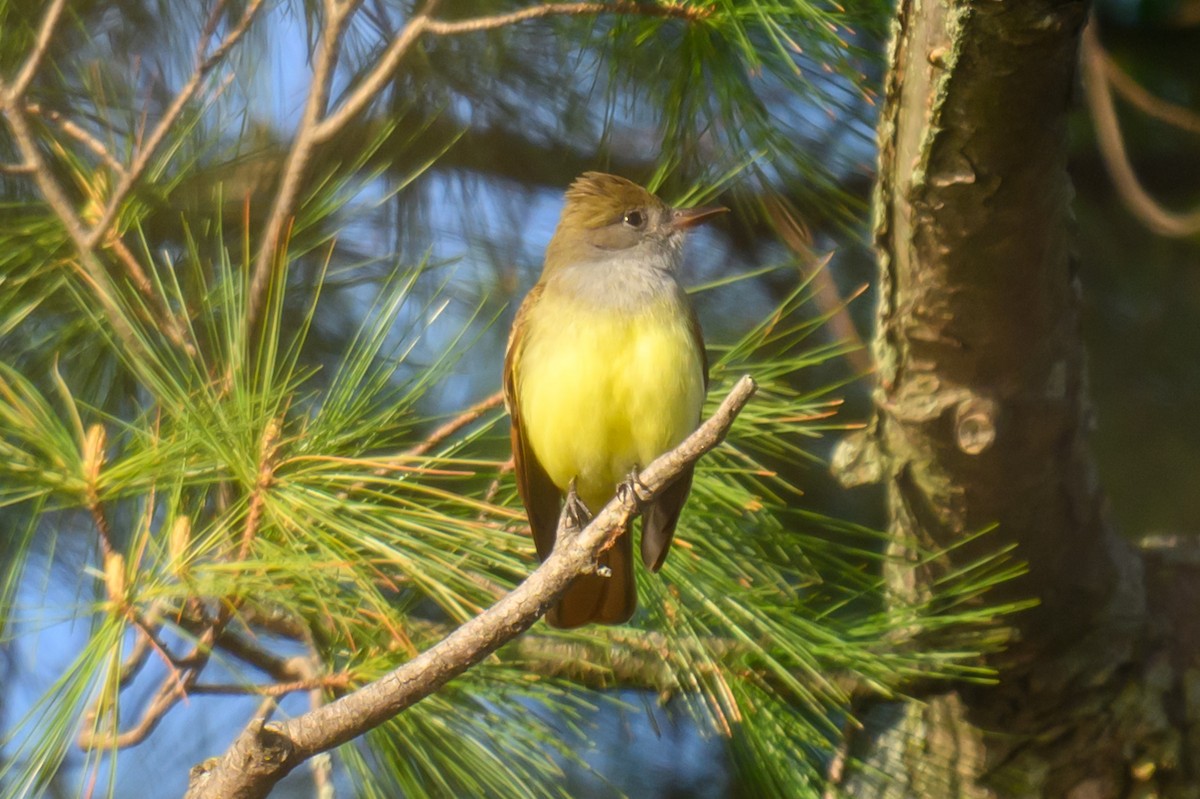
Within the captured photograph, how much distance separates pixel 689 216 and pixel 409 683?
1.29 metres

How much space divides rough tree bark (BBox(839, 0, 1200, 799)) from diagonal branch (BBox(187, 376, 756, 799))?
0.52 metres

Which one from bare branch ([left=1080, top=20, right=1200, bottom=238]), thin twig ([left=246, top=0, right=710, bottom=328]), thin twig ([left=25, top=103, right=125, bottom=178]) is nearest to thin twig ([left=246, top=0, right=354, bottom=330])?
thin twig ([left=246, top=0, right=710, bottom=328])

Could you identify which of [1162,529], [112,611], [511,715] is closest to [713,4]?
[511,715]

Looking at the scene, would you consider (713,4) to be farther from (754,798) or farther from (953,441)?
(754,798)

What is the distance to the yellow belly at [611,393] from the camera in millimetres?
2127

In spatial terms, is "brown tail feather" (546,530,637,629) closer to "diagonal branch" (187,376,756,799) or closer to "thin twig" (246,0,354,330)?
"diagonal branch" (187,376,756,799)

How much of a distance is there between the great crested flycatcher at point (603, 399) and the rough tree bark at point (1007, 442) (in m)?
0.35

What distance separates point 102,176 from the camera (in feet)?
7.16

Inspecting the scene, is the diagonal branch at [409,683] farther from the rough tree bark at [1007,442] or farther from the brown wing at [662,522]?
the rough tree bark at [1007,442]

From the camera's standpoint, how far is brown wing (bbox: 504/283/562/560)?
2.02m

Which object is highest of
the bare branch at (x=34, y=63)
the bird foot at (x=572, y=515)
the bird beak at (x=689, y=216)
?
the bare branch at (x=34, y=63)

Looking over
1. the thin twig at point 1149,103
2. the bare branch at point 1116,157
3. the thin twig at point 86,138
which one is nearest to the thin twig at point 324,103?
the thin twig at point 86,138

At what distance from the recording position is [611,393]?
7.09 feet

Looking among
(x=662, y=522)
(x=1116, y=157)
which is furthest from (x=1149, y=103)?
(x=662, y=522)
